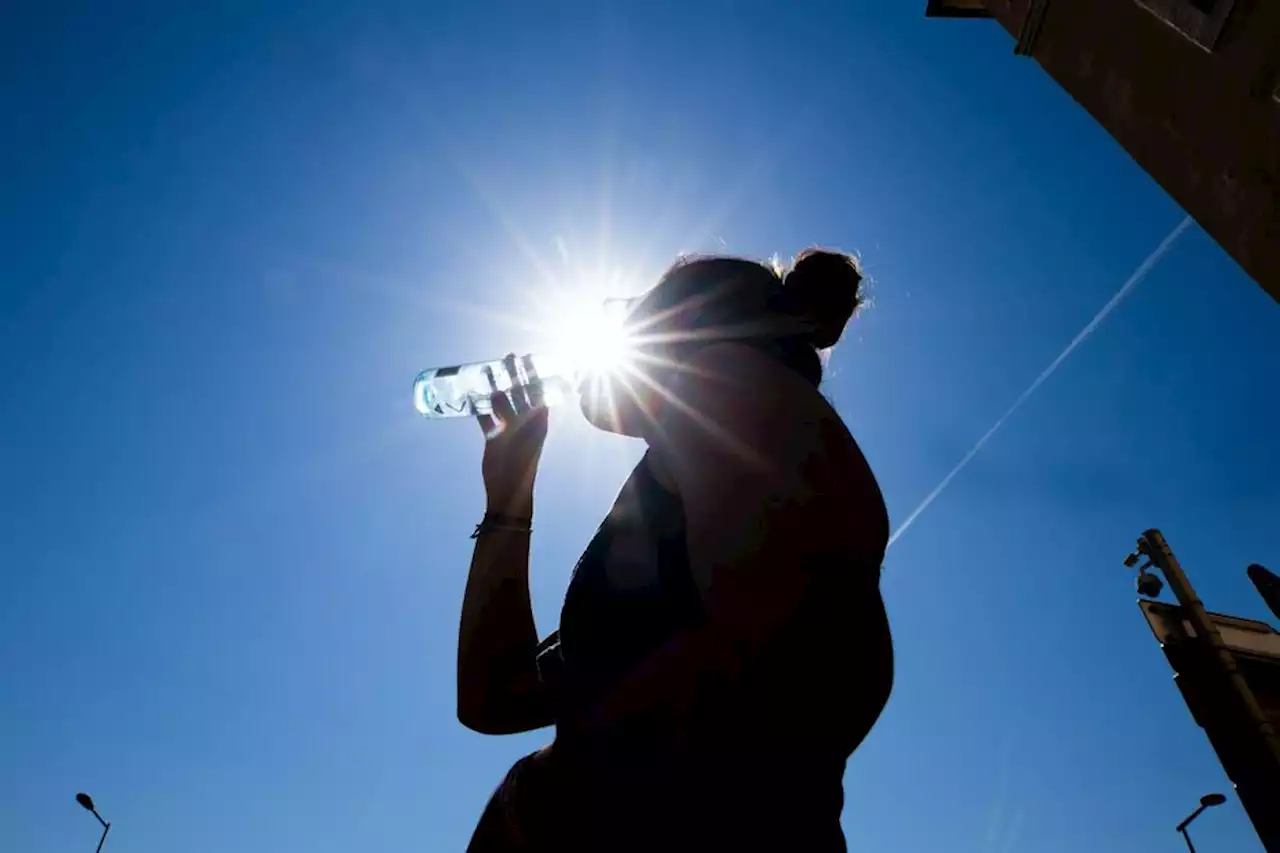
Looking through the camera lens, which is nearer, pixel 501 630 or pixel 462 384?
pixel 501 630

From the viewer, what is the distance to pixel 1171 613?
26.6 feet

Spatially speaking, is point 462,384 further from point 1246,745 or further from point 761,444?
point 1246,745

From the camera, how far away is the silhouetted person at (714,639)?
3.58ft

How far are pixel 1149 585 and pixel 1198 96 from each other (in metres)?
7.13

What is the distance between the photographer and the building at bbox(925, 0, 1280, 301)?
5.50 metres

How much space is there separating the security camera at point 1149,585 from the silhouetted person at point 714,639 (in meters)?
11.1

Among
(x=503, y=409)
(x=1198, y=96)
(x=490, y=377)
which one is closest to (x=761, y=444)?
(x=503, y=409)

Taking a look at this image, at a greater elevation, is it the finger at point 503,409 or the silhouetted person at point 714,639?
the finger at point 503,409

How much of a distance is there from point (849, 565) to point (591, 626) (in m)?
0.53

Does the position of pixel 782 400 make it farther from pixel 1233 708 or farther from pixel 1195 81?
pixel 1233 708

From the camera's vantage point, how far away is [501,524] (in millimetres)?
2045

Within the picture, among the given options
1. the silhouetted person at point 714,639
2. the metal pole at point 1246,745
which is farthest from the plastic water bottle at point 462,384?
the metal pole at point 1246,745

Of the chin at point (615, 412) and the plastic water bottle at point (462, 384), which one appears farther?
the plastic water bottle at point (462, 384)

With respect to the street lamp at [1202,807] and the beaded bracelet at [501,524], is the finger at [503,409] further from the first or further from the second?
the street lamp at [1202,807]
